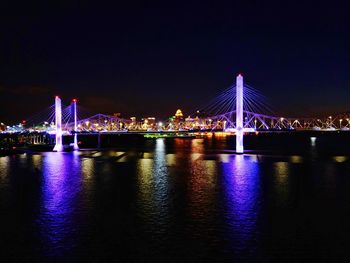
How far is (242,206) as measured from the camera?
57.2 feet

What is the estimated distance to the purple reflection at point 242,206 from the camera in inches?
504

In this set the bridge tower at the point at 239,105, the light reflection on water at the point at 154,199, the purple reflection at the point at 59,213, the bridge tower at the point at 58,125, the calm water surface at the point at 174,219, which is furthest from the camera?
the bridge tower at the point at 58,125

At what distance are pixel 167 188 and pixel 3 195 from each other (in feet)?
28.2

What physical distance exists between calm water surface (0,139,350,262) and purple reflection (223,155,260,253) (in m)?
0.04

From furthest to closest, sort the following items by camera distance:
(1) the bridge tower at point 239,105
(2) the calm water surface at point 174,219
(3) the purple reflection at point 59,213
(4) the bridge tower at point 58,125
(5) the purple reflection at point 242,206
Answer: (4) the bridge tower at point 58,125
(1) the bridge tower at point 239,105
(5) the purple reflection at point 242,206
(3) the purple reflection at point 59,213
(2) the calm water surface at point 174,219

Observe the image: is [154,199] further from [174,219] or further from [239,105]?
[239,105]

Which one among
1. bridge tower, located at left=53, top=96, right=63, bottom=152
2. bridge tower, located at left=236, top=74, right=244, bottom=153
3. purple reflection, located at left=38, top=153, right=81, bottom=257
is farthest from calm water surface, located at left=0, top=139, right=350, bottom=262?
bridge tower, located at left=53, top=96, right=63, bottom=152

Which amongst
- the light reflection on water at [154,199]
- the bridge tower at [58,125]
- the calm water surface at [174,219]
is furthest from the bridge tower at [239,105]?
the bridge tower at [58,125]

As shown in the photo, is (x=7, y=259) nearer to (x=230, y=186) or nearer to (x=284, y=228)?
(x=284, y=228)

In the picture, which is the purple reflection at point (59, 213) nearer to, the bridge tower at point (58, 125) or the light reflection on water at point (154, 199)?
the light reflection on water at point (154, 199)

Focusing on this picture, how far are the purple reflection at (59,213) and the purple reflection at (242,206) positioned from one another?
5.33 meters

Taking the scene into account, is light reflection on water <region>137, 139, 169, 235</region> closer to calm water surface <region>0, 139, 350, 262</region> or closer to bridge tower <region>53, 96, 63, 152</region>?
calm water surface <region>0, 139, 350, 262</region>

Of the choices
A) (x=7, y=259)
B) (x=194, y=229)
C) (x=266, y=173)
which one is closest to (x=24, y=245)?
(x=7, y=259)

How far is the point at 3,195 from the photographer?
20.2 m
